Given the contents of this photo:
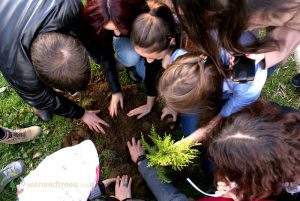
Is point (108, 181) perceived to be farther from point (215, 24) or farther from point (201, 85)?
point (215, 24)

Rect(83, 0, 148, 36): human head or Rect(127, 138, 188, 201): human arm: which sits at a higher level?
Rect(83, 0, 148, 36): human head

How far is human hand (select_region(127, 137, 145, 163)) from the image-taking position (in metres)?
3.09

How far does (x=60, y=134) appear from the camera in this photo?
353 centimetres

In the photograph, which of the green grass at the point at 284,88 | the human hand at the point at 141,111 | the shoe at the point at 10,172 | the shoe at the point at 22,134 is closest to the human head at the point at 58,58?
the human hand at the point at 141,111

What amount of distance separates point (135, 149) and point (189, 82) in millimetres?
1177

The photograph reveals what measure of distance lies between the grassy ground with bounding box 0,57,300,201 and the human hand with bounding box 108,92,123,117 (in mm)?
321

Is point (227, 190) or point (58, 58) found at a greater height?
point (58, 58)

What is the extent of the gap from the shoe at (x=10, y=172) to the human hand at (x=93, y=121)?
75 cm

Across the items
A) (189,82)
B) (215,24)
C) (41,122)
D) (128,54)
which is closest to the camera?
(215,24)

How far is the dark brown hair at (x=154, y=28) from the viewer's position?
241 centimetres

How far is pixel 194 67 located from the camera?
2.17 meters

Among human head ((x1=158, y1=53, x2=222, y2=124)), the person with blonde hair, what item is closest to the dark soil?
the person with blonde hair

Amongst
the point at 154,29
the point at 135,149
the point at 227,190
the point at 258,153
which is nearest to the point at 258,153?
the point at 258,153

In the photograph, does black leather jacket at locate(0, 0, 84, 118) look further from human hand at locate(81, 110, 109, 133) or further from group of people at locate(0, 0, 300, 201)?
human hand at locate(81, 110, 109, 133)
